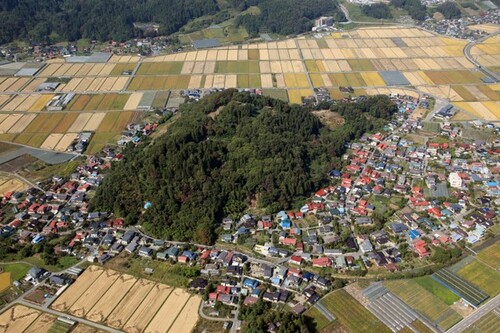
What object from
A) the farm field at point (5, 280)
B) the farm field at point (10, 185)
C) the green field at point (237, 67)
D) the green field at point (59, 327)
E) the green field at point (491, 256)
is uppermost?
the green field at point (59, 327)

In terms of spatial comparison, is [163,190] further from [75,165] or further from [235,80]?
[235,80]

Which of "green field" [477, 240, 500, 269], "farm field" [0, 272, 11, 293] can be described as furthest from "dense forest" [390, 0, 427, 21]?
"farm field" [0, 272, 11, 293]

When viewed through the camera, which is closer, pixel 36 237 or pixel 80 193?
pixel 36 237

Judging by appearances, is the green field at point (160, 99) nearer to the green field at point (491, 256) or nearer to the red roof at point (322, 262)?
the red roof at point (322, 262)

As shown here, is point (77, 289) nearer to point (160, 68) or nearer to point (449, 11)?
point (160, 68)

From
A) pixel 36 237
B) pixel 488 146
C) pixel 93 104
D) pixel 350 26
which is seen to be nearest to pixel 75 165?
pixel 36 237

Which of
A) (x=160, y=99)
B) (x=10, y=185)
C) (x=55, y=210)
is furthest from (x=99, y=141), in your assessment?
(x=55, y=210)

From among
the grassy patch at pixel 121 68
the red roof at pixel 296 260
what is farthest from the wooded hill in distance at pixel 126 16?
the red roof at pixel 296 260
